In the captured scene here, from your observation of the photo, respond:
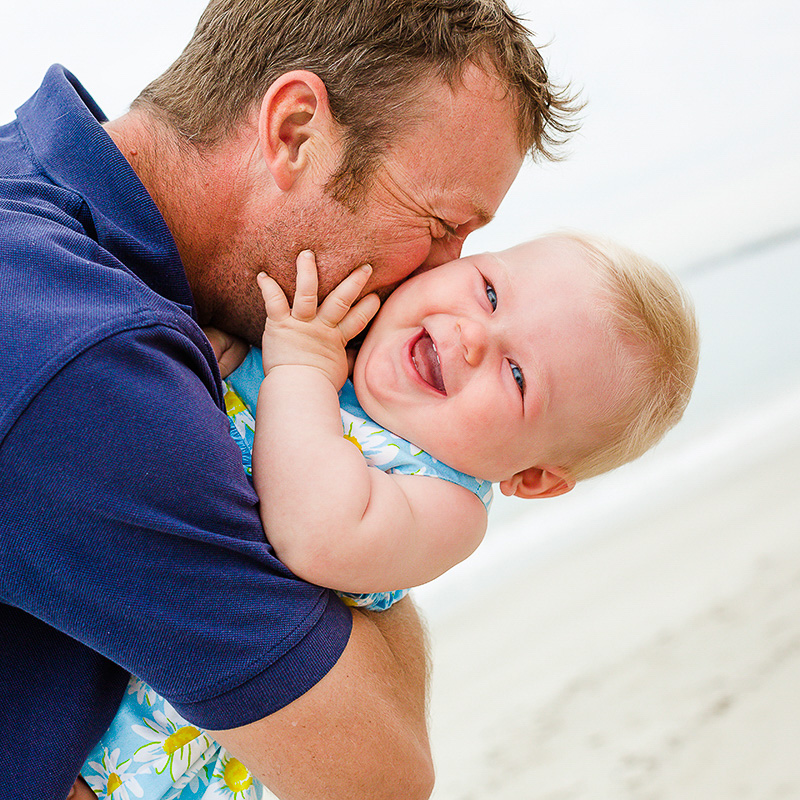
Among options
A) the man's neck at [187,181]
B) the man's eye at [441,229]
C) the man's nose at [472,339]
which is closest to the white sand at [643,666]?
the man's nose at [472,339]

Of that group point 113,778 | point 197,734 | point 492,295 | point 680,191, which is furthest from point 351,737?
point 680,191

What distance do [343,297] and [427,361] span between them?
0.61ft

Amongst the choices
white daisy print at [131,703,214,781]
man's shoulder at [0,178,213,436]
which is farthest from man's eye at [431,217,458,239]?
white daisy print at [131,703,214,781]

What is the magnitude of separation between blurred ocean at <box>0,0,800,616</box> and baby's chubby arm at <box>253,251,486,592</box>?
1.49 meters

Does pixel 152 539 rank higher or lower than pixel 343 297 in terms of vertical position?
lower

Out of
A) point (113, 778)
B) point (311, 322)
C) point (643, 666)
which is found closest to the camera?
point (113, 778)

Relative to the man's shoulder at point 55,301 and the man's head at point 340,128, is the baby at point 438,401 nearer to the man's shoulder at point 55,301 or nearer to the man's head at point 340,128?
the man's head at point 340,128

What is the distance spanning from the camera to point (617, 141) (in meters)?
3.45

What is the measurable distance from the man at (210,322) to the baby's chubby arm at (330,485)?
1.5 inches

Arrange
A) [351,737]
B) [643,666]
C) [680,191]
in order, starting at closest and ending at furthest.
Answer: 1. [351,737]
2. [643,666]
3. [680,191]

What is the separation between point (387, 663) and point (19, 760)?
19.6 inches

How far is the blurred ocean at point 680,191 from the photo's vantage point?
3.17 m

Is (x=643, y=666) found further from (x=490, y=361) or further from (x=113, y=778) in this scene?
(x=113, y=778)

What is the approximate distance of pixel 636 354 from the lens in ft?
5.16
